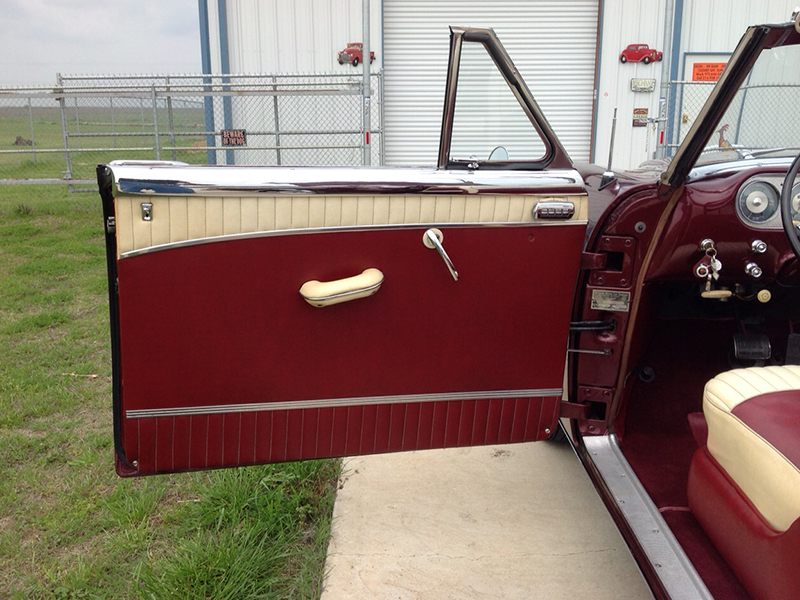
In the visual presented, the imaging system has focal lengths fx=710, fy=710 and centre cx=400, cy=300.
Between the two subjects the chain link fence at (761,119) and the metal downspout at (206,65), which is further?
the metal downspout at (206,65)

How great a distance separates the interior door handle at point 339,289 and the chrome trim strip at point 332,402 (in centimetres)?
34

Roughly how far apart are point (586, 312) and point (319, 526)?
4.45ft

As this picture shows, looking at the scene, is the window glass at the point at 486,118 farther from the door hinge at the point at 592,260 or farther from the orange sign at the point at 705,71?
the orange sign at the point at 705,71

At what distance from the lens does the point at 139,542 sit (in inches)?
107

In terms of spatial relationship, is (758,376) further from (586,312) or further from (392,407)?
(392,407)

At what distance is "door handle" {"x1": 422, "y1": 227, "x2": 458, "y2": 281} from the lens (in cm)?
211

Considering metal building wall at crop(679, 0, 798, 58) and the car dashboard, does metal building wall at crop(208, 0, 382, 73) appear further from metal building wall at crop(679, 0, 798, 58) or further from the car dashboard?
the car dashboard

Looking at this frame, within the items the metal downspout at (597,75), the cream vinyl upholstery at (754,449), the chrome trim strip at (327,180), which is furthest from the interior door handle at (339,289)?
the metal downspout at (597,75)

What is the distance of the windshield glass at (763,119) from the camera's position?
2449 millimetres

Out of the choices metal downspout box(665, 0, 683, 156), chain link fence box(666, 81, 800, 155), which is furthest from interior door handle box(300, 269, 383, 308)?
metal downspout box(665, 0, 683, 156)

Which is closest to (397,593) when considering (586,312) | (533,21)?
(586,312)

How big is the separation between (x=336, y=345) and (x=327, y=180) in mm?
498

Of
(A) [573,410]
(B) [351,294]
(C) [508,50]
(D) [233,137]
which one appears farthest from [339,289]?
(C) [508,50]

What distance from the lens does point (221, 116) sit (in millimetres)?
11609
